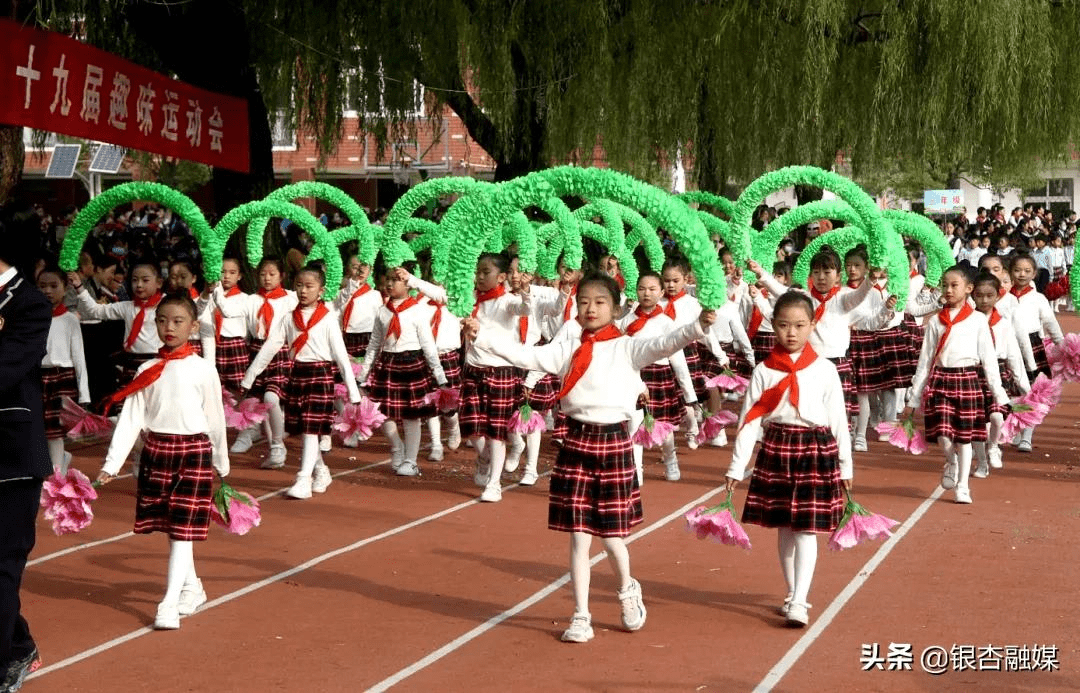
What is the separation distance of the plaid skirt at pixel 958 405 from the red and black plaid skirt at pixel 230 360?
5.98 meters

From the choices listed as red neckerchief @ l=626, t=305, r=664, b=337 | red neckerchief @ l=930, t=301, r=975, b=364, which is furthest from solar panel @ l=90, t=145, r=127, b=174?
red neckerchief @ l=930, t=301, r=975, b=364

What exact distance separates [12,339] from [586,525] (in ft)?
9.00

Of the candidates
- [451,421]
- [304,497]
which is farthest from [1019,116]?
[304,497]

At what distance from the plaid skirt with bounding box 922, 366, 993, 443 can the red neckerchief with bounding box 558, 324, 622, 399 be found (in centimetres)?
401

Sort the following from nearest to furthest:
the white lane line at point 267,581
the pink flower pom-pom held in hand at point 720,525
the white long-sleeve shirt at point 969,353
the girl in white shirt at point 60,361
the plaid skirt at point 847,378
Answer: the white lane line at point 267,581 → the pink flower pom-pom held in hand at point 720,525 → the white long-sleeve shirt at point 969,353 → the girl in white shirt at point 60,361 → the plaid skirt at point 847,378

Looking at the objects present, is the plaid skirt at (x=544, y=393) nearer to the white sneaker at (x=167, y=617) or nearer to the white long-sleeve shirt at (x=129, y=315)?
the white long-sleeve shirt at (x=129, y=315)

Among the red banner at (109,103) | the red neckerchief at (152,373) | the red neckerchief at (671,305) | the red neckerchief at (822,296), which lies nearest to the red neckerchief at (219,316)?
the red banner at (109,103)

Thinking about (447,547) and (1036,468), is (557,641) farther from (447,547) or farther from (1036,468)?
(1036,468)

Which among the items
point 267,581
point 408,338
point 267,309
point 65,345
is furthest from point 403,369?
point 267,581

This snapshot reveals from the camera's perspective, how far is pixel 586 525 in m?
6.91

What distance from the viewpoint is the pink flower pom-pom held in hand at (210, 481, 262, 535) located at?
299 inches

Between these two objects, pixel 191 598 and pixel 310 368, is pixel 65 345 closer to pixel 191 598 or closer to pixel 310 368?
pixel 310 368

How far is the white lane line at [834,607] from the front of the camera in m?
6.20

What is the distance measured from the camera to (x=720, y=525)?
7000mm
